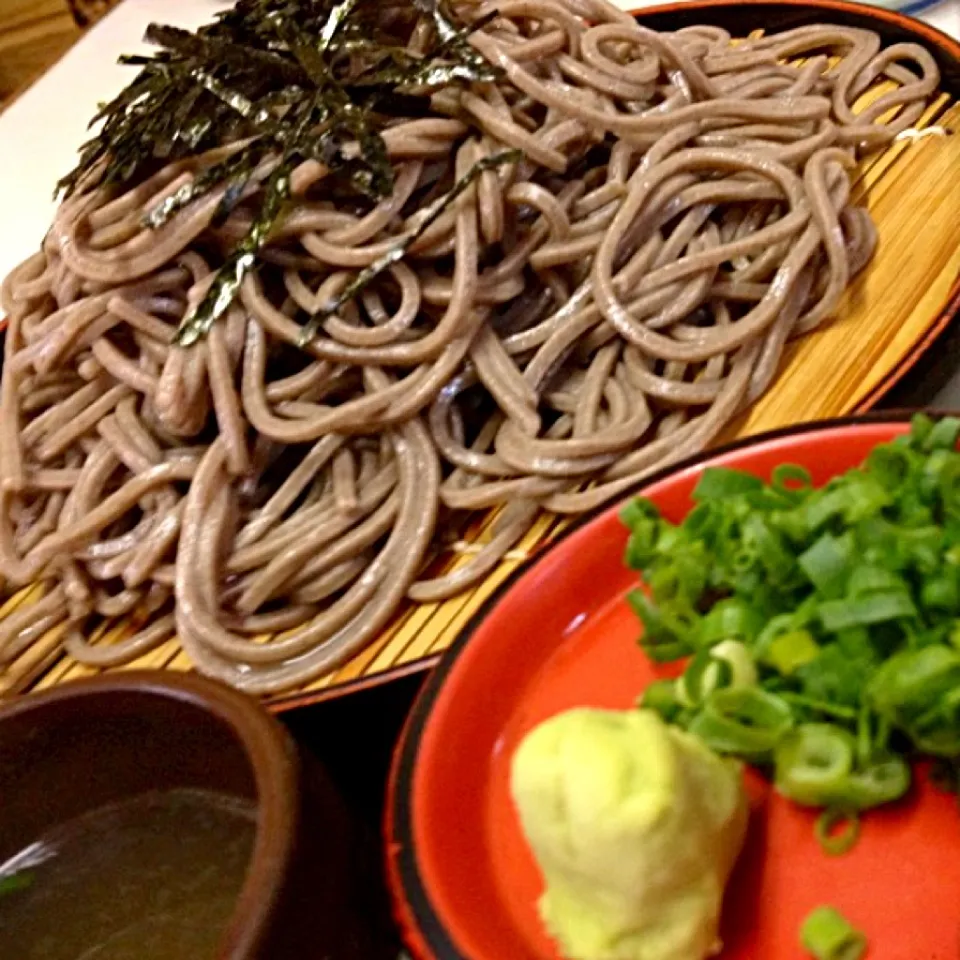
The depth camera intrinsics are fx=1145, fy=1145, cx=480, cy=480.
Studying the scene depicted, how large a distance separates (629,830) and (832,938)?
17 centimetres

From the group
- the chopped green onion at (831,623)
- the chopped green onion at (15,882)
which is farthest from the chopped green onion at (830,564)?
the chopped green onion at (15,882)

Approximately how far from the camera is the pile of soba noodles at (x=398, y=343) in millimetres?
1428

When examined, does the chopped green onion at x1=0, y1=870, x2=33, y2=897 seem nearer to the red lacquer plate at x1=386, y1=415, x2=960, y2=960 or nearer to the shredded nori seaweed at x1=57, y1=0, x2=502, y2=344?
the red lacquer plate at x1=386, y1=415, x2=960, y2=960

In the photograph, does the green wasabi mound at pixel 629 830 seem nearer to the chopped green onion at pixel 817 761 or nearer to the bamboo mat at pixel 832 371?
the chopped green onion at pixel 817 761

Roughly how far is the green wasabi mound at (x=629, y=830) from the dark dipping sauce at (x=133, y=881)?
328mm

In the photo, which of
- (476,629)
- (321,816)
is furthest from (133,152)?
(321,816)

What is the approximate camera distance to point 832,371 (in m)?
1.39

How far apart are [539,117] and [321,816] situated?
3.53 ft

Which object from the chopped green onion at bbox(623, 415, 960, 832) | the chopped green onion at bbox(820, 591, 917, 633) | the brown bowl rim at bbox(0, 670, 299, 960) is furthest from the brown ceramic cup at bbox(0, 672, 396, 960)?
the chopped green onion at bbox(820, 591, 917, 633)

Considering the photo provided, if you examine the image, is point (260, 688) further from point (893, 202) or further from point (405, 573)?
point (893, 202)

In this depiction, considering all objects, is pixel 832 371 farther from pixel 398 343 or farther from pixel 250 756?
pixel 250 756

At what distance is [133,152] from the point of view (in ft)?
5.22

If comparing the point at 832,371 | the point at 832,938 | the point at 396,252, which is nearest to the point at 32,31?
the point at 396,252

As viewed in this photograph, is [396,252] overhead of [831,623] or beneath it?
overhead
